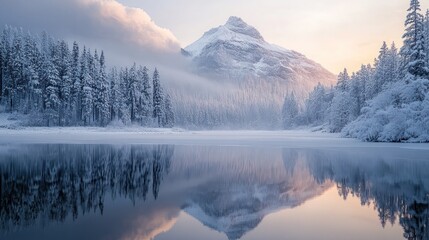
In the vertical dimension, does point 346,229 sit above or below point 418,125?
below

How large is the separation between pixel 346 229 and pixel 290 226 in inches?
48.5

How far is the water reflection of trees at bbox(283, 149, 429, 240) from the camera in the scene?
320 inches

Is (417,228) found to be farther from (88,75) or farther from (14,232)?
(88,75)

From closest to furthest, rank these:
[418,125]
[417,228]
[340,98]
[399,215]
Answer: [417,228] < [399,215] < [418,125] < [340,98]

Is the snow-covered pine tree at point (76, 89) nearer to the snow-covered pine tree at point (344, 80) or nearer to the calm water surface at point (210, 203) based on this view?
the calm water surface at point (210, 203)

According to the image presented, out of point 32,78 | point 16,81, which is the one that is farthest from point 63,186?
point 16,81

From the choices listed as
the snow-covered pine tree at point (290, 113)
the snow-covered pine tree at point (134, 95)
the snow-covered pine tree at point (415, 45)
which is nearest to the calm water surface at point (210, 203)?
the snow-covered pine tree at point (415, 45)

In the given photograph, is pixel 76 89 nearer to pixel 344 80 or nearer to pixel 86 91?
pixel 86 91

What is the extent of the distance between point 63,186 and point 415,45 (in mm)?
42857

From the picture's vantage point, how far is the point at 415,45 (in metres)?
40.8

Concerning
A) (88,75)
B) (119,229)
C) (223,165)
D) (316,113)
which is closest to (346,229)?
(119,229)

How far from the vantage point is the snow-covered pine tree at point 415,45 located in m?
40.0

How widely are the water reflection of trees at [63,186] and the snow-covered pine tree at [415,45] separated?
35.3m

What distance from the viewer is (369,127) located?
128 ft
